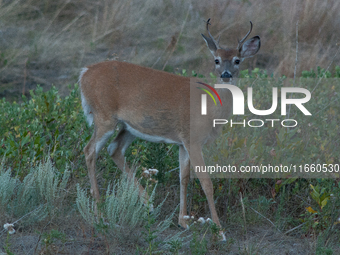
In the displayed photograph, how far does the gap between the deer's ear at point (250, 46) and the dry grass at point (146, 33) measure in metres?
4.08

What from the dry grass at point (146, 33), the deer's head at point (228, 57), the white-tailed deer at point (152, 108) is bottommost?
the dry grass at point (146, 33)

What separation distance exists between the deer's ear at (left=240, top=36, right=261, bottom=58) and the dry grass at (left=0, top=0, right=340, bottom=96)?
408 cm

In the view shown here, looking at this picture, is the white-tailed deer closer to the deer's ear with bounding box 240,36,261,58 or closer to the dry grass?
the deer's ear with bounding box 240,36,261,58

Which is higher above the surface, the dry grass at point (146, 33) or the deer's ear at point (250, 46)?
the deer's ear at point (250, 46)

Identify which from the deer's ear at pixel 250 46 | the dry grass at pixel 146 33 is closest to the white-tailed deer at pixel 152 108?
the deer's ear at pixel 250 46

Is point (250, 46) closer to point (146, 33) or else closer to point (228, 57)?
point (228, 57)

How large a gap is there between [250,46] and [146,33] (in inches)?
230

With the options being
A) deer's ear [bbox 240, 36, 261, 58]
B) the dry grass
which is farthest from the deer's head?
the dry grass

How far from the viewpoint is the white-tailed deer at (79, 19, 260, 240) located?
5.23m

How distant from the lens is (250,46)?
17.5 ft

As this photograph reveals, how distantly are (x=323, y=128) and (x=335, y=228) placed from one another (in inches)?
53.2

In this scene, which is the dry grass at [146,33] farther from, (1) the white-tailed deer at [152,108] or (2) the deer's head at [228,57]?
(2) the deer's head at [228,57]

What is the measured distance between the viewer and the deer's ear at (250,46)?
17.3 ft

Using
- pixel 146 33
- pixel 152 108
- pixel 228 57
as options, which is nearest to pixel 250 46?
pixel 228 57
